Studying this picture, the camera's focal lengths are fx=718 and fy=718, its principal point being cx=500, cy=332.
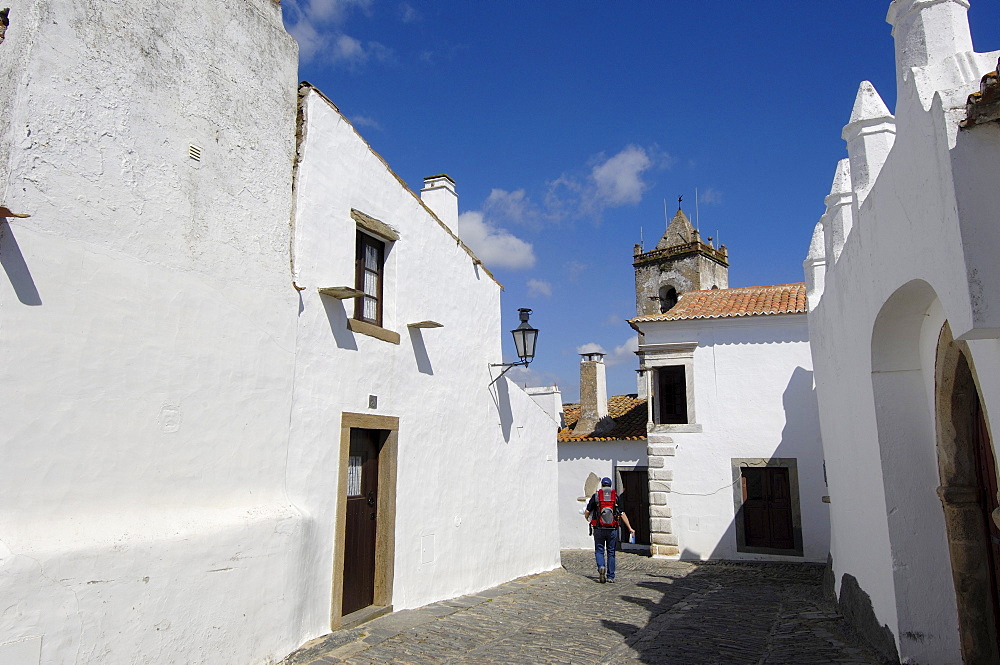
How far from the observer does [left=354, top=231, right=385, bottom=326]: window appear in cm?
777

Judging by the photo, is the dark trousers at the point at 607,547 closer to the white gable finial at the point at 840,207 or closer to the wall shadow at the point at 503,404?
the wall shadow at the point at 503,404

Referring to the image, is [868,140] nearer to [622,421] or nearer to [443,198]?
[443,198]

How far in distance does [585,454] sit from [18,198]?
15571 mm

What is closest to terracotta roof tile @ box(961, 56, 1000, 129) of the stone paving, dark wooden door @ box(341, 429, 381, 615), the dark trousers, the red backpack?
the stone paving

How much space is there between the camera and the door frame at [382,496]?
6.93 metres

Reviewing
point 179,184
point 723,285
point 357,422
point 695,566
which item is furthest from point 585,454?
point 723,285

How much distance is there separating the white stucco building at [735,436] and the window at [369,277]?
9.24 metres

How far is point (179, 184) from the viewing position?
5.43 m

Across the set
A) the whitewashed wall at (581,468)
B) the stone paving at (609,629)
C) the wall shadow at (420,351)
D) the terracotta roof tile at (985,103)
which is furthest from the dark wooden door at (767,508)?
the terracotta roof tile at (985,103)

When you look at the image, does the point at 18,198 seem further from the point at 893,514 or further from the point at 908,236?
the point at 893,514

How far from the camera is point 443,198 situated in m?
10.4

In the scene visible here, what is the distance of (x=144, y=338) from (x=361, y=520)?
3.26 m

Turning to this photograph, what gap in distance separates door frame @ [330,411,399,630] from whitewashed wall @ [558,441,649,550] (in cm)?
1066

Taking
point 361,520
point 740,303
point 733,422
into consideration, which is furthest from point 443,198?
point 740,303
